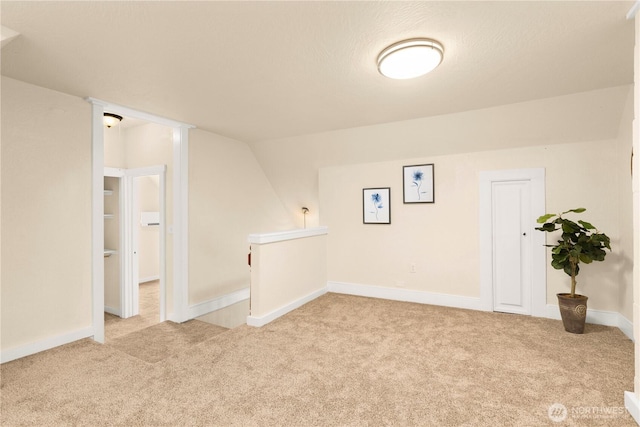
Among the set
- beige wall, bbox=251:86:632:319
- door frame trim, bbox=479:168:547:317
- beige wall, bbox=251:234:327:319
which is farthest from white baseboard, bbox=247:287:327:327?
door frame trim, bbox=479:168:547:317

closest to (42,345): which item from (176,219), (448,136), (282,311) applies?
(176,219)

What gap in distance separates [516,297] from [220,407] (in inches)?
138

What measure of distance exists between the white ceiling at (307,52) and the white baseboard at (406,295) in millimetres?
2391

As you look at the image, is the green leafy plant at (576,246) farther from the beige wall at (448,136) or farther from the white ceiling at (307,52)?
the white ceiling at (307,52)

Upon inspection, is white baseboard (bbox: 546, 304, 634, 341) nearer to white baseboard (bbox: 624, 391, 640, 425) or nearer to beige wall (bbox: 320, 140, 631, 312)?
beige wall (bbox: 320, 140, 631, 312)

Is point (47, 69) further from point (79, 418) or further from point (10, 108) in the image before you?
point (79, 418)

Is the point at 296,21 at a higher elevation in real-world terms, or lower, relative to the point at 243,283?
higher

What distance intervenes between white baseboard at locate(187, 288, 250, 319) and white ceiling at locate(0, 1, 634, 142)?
2.52 meters

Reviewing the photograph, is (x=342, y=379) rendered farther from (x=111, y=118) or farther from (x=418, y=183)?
(x=111, y=118)

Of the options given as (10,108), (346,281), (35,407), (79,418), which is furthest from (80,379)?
(346,281)

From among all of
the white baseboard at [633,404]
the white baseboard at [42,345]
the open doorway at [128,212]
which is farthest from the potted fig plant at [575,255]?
the white baseboard at [42,345]

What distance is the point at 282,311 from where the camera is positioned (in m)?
3.73

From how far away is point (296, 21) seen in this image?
5.98ft

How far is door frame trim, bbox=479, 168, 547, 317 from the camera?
11.6 feet
